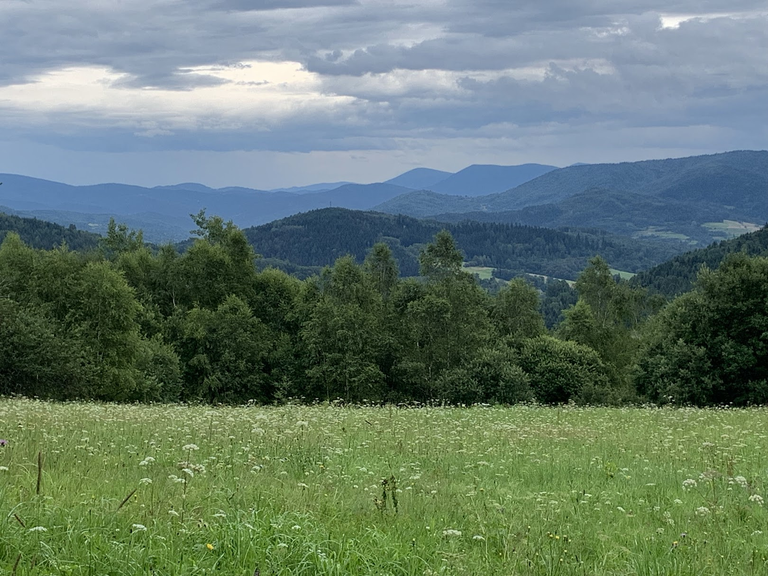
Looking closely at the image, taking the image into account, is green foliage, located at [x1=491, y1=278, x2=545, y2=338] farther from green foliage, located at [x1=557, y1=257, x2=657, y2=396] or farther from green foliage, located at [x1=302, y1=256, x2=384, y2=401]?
green foliage, located at [x1=302, y1=256, x2=384, y2=401]

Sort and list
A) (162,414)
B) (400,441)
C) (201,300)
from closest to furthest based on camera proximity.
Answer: (400,441), (162,414), (201,300)

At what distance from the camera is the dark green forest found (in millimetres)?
44719

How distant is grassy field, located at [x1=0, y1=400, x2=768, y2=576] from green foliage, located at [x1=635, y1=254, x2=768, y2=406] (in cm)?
3258

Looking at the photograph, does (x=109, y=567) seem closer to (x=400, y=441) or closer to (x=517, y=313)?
(x=400, y=441)

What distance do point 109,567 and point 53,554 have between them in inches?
21.0

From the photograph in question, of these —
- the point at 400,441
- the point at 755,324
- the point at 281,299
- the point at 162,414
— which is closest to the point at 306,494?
the point at 400,441

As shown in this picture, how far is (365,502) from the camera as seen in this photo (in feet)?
27.8

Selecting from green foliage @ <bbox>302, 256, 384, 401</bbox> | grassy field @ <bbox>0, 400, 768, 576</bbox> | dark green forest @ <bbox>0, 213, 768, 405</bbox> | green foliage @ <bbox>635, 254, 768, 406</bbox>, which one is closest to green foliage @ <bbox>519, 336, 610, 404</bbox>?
dark green forest @ <bbox>0, 213, 768, 405</bbox>

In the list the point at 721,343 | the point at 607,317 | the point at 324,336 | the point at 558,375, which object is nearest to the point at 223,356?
the point at 324,336

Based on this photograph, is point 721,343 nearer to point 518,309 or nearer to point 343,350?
point 343,350

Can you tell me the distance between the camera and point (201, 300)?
65.6m

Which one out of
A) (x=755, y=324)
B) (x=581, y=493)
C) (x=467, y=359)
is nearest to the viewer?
(x=581, y=493)

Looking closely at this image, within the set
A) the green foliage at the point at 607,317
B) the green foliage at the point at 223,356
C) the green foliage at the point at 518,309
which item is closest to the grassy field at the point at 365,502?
the green foliage at the point at 223,356

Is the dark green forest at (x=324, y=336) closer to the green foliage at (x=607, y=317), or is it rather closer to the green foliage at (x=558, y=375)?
the green foliage at (x=558, y=375)
